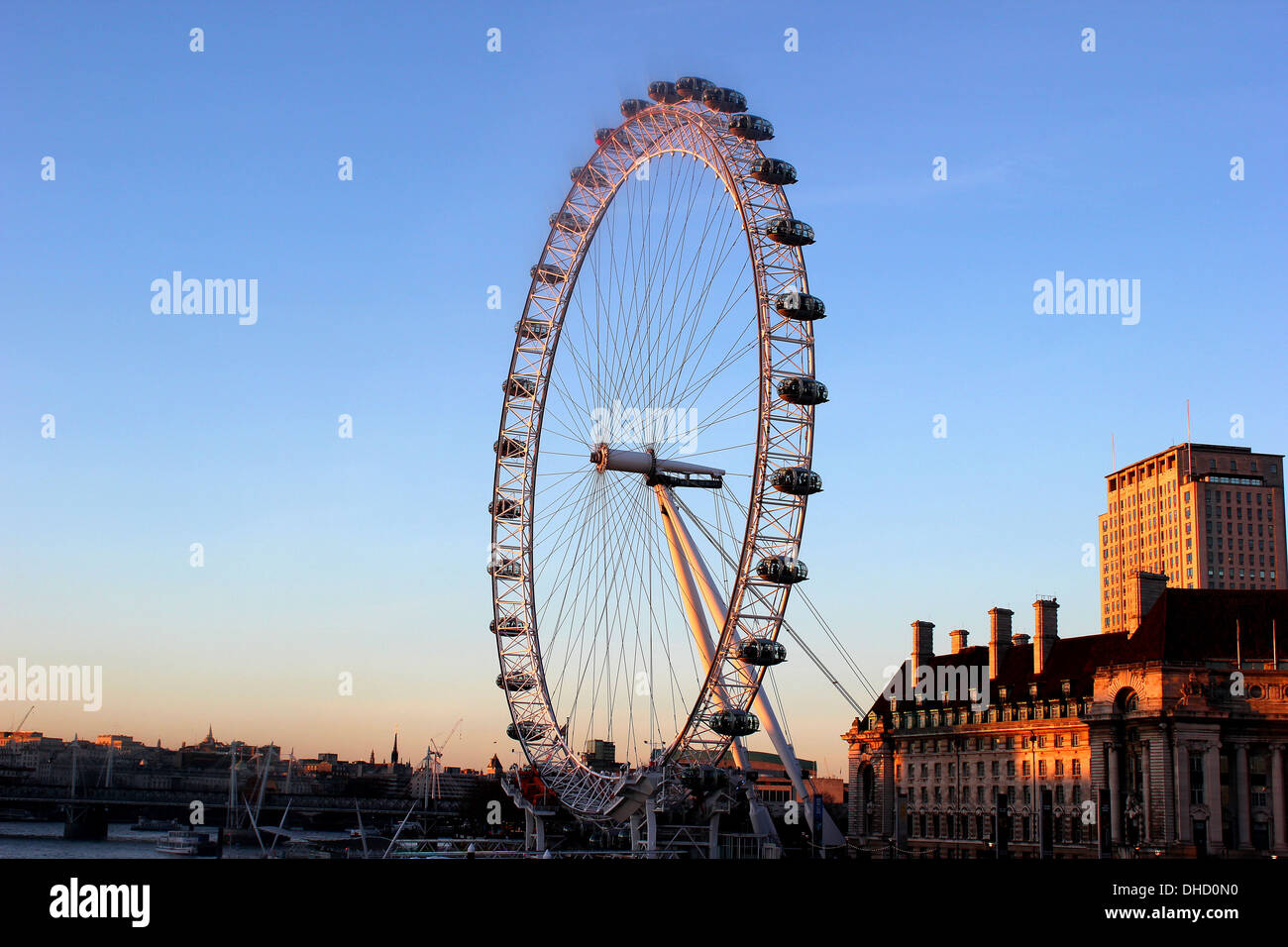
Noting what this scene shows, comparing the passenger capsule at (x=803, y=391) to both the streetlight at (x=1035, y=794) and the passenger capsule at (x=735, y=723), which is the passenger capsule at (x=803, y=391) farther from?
the streetlight at (x=1035, y=794)

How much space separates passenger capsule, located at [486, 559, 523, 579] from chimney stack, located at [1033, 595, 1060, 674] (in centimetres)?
5439

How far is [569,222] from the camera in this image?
8788 centimetres

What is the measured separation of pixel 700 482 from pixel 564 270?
18.8 meters

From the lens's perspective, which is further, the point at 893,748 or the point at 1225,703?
the point at 893,748

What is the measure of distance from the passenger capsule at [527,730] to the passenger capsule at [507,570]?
963 centimetres

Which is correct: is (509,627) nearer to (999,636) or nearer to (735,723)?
(735,723)

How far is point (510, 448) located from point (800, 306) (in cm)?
2658

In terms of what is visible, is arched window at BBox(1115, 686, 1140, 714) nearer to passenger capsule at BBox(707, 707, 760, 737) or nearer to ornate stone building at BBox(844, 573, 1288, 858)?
ornate stone building at BBox(844, 573, 1288, 858)

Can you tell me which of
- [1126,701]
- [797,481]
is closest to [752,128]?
[797,481]

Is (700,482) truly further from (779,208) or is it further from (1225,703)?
(1225,703)

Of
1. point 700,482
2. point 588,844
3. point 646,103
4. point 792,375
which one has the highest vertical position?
point 646,103
